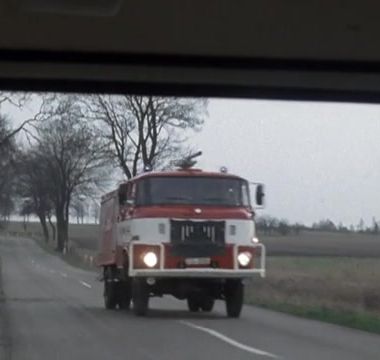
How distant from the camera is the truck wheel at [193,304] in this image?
26337mm

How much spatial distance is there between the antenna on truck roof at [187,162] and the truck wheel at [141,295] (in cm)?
247

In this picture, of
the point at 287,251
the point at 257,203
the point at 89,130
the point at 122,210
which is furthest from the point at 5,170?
the point at 287,251

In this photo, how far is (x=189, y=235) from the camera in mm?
24547

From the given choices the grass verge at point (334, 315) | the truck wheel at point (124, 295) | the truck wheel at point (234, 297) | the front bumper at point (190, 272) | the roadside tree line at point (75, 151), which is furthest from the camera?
the truck wheel at point (124, 295)

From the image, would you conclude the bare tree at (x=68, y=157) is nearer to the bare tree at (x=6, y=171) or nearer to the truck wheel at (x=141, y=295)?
the bare tree at (x=6, y=171)

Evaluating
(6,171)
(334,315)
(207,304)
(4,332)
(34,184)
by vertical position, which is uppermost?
(6,171)

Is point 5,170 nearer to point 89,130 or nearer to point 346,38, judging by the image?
point 89,130

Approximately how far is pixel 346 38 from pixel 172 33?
1.27 meters

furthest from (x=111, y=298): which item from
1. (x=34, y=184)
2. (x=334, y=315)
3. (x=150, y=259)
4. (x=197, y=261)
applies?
(x=34, y=184)

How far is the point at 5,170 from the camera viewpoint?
17.0m

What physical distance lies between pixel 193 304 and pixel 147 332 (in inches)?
222

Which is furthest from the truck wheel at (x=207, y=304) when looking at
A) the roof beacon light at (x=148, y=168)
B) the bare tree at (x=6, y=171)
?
the bare tree at (x=6, y=171)

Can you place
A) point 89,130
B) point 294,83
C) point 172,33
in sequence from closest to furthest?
point 172,33
point 294,83
point 89,130

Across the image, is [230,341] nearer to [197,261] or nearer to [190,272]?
[190,272]
